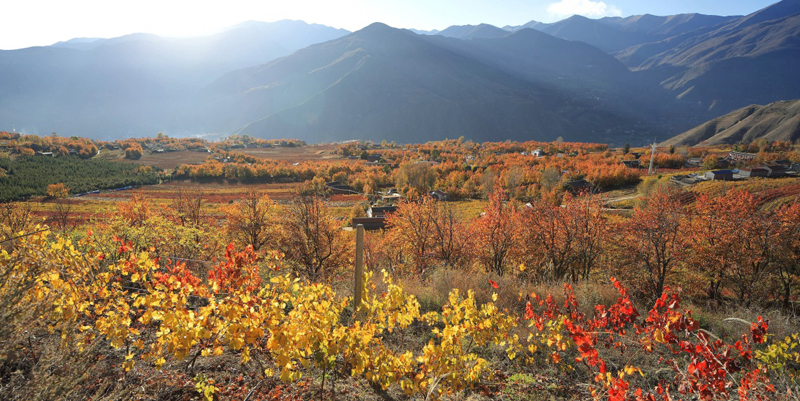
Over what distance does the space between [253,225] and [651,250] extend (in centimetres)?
2350

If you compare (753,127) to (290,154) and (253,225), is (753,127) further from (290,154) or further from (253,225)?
(253,225)

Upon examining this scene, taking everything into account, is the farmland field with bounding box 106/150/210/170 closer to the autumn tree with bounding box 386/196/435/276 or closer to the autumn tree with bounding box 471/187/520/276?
the autumn tree with bounding box 386/196/435/276

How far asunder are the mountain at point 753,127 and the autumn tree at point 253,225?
506 feet

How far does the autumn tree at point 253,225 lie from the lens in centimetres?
2441

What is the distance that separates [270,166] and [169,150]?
67.0 meters

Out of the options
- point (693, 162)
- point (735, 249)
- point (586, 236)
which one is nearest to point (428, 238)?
point (586, 236)

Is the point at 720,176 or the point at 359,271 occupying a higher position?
the point at 359,271

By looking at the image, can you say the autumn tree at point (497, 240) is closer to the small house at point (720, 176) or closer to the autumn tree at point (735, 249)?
the autumn tree at point (735, 249)

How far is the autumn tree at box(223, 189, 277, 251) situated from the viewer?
2441cm

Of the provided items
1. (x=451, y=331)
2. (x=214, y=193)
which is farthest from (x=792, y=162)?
(x=214, y=193)

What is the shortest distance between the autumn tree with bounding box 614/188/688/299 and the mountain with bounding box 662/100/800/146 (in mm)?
139603

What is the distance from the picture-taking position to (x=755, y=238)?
748 inches

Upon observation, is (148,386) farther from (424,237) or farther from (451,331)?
(424,237)

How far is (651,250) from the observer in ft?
55.3
